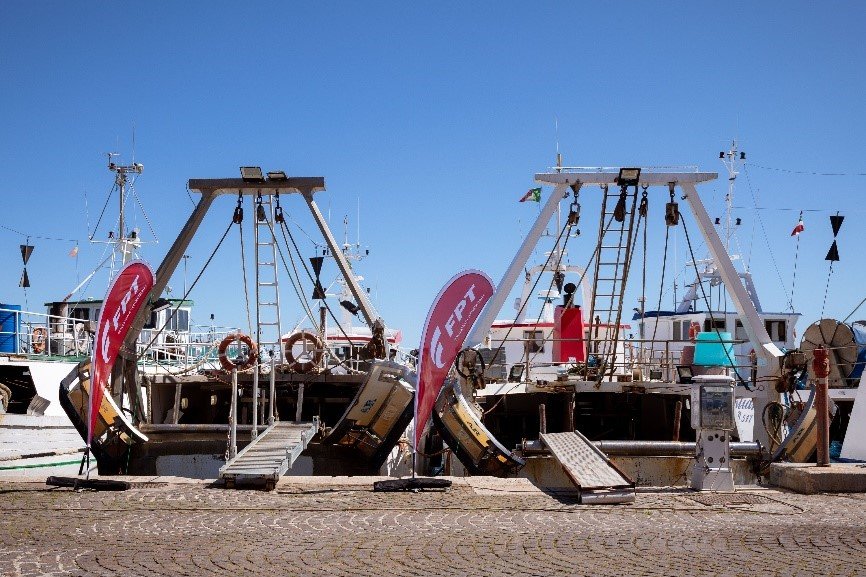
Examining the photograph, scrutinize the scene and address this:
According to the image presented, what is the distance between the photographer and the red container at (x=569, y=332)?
22906 millimetres

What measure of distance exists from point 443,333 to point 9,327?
2190 centimetres

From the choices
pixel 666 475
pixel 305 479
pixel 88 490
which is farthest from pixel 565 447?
pixel 88 490

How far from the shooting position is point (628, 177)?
16.1 m

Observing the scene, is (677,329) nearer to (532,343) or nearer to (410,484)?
(532,343)

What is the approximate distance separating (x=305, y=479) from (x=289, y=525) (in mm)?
2984

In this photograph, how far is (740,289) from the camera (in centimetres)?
1694

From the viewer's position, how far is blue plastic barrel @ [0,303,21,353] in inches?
1123

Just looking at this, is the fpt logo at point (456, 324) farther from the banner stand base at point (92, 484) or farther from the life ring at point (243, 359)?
the life ring at point (243, 359)

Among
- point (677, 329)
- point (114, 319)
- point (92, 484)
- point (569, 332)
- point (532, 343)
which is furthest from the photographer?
point (677, 329)

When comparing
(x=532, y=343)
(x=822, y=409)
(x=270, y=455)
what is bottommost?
(x=270, y=455)

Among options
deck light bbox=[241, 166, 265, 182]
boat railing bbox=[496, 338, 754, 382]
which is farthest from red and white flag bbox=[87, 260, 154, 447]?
boat railing bbox=[496, 338, 754, 382]

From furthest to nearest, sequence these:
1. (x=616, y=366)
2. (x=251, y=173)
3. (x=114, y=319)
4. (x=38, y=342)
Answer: (x=38, y=342)
(x=616, y=366)
(x=251, y=173)
(x=114, y=319)

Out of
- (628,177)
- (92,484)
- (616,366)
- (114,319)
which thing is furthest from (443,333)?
(616,366)

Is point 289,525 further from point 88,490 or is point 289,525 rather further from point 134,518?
point 88,490
